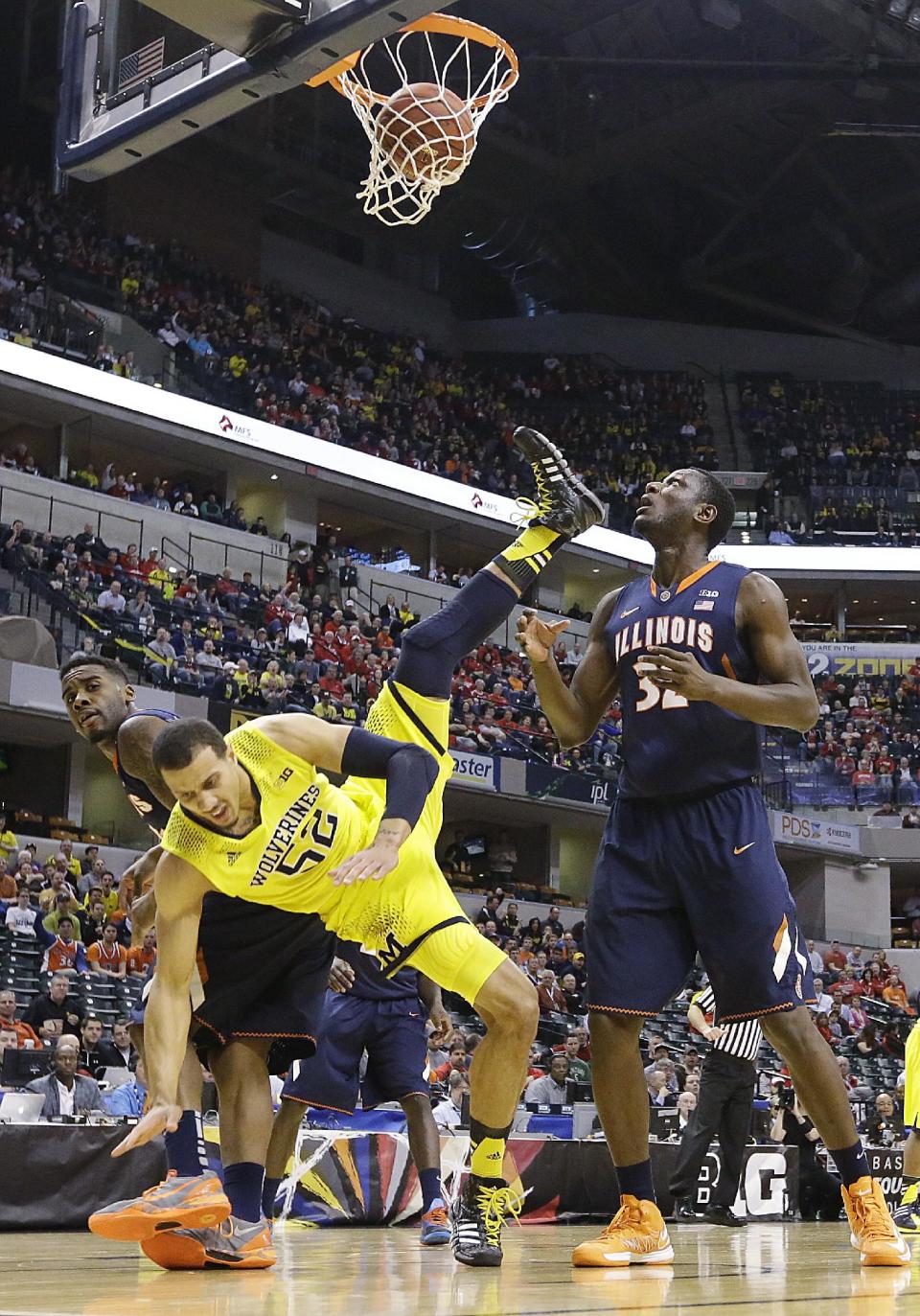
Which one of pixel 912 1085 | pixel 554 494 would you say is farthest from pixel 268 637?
pixel 554 494

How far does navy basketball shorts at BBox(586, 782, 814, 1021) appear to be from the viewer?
14.3ft

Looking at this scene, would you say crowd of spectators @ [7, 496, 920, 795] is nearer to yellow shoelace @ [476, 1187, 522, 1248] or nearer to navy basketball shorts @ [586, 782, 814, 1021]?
navy basketball shorts @ [586, 782, 814, 1021]

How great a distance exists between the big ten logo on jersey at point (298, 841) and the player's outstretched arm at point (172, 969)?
7.7 inches

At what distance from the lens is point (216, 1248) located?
4137 millimetres

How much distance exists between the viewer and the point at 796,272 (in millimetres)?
39344

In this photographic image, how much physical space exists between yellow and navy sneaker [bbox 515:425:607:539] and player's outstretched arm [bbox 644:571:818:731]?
1216mm

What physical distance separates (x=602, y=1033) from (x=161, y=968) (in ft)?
4.26

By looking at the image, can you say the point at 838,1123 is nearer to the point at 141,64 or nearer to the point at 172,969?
the point at 172,969

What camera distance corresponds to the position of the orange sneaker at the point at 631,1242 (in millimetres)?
4227

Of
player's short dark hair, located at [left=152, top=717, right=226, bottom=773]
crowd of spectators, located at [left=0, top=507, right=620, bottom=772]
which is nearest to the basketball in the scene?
player's short dark hair, located at [left=152, top=717, right=226, bottom=773]

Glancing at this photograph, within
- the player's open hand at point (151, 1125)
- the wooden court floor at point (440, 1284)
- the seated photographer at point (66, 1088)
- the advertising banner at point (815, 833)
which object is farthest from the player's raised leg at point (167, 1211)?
the advertising banner at point (815, 833)

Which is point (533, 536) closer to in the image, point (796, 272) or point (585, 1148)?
point (585, 1148)

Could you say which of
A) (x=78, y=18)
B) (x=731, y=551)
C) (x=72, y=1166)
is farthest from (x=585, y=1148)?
(x=731, y=551)

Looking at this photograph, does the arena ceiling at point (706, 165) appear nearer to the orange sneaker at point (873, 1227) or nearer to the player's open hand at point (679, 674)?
the player's open hand at point (679, 674)
